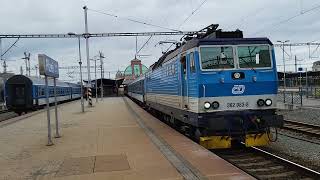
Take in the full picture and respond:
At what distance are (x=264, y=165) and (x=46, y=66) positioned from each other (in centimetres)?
731

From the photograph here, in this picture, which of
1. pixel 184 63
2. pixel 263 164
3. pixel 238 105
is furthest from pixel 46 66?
pixel 263 164

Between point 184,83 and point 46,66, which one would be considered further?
point 46,66

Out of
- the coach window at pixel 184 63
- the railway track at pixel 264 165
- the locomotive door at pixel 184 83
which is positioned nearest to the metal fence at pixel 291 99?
the locomotive door at pixel 184 83

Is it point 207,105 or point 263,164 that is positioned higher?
point 207,105

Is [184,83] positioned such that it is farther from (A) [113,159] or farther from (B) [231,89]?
(A) [113,159]

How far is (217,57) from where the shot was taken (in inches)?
455

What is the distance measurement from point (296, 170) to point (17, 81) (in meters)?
31.8

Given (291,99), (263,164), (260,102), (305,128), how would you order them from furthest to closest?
(291,99) → (305,128) → (260,102) → (263,164)

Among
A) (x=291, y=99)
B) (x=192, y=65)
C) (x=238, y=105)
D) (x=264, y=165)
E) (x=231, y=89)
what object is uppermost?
(x=192, y=65)

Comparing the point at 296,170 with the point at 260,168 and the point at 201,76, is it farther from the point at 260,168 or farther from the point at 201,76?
the point at 201,76

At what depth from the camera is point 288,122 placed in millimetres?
20438

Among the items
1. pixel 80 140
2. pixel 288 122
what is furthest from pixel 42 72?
pixel 288 122

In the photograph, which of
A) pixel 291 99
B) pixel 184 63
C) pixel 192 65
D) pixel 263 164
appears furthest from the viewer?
pixel 291 99

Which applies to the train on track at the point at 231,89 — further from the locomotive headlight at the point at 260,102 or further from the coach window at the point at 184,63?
the coach window at the point at 184,63
